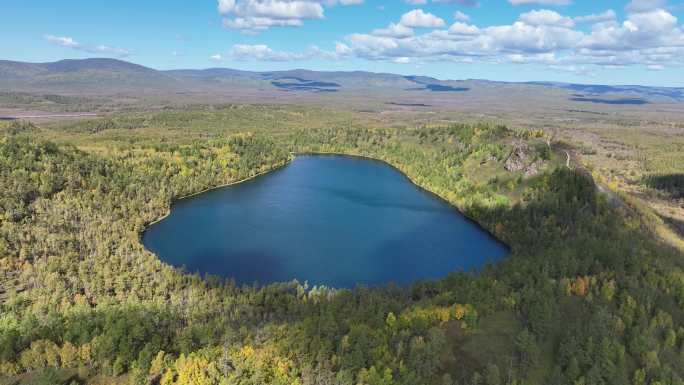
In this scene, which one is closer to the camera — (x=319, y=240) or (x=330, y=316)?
(x=330, y=316)

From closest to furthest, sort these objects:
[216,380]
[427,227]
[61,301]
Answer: [216,380], [61,301], [427,227]

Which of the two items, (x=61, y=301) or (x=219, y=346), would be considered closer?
(x=219, y=346)

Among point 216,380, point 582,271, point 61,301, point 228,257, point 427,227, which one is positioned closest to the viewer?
point 216,380

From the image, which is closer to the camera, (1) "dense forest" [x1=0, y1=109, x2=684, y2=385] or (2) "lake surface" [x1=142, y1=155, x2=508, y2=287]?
(1) "dense forest" [x1=0, y1=109, x2=684, y2=385]

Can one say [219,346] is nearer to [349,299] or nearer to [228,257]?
[349,299]

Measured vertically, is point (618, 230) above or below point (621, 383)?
above

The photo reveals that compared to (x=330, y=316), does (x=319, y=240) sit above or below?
below

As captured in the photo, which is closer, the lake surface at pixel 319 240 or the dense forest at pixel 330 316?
the dense forest at pixel 330 316

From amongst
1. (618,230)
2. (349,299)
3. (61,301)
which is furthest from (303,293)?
(618,230)
